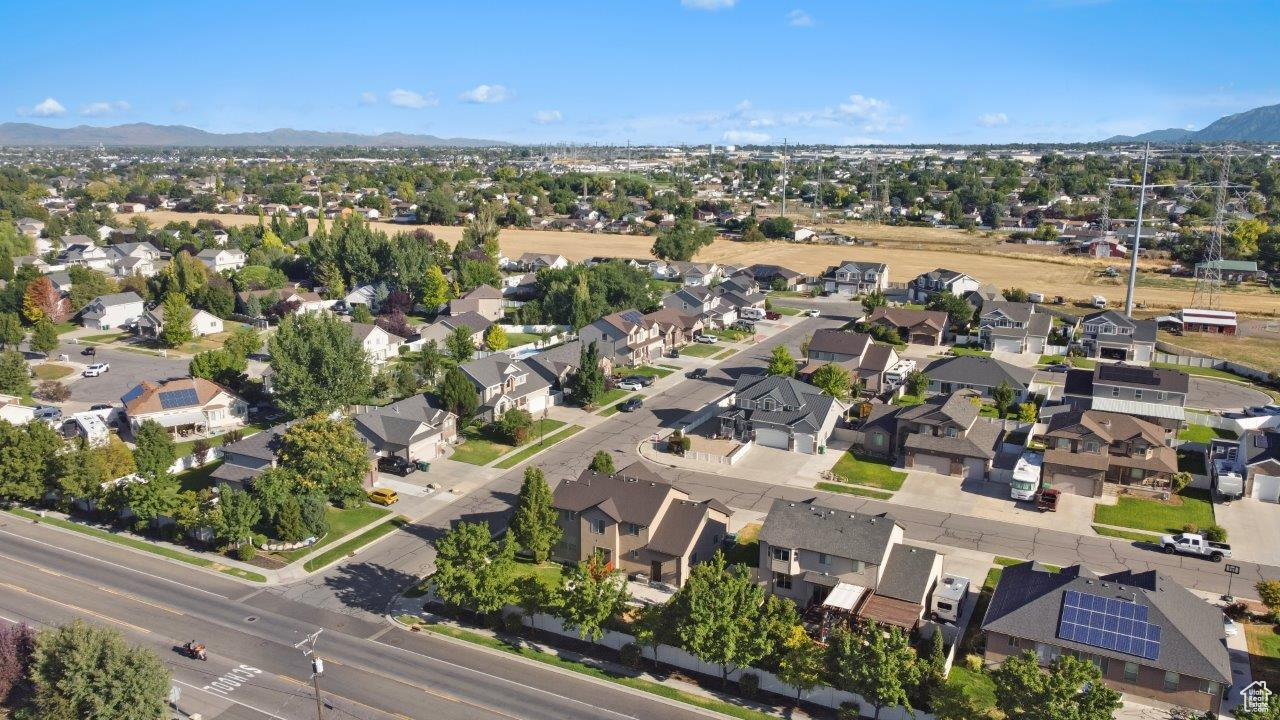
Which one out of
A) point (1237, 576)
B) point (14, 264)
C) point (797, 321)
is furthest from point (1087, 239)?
point (14, 264)

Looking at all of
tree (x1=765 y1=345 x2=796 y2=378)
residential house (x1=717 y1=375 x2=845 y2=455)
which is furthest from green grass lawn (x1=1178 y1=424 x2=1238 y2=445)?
tree (x1=765 y1=345 x2=796 y2=378)

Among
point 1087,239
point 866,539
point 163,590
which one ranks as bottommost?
point 163,590

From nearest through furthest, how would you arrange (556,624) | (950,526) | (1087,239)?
(556,624)
(950,526)
(1087,239)

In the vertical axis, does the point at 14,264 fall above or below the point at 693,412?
above

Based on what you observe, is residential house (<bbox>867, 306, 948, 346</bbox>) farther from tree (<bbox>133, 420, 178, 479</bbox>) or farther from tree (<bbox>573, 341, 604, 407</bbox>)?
tree (<bbox>133, 420, 178, 479</bbox>)

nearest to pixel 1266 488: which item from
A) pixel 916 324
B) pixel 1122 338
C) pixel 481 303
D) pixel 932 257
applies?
pixel 1122 338

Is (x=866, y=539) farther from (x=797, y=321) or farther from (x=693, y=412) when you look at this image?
(x=797, y=321)

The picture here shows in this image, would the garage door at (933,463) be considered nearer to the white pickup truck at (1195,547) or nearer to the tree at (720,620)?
the white pickup truck at (1195,547)
